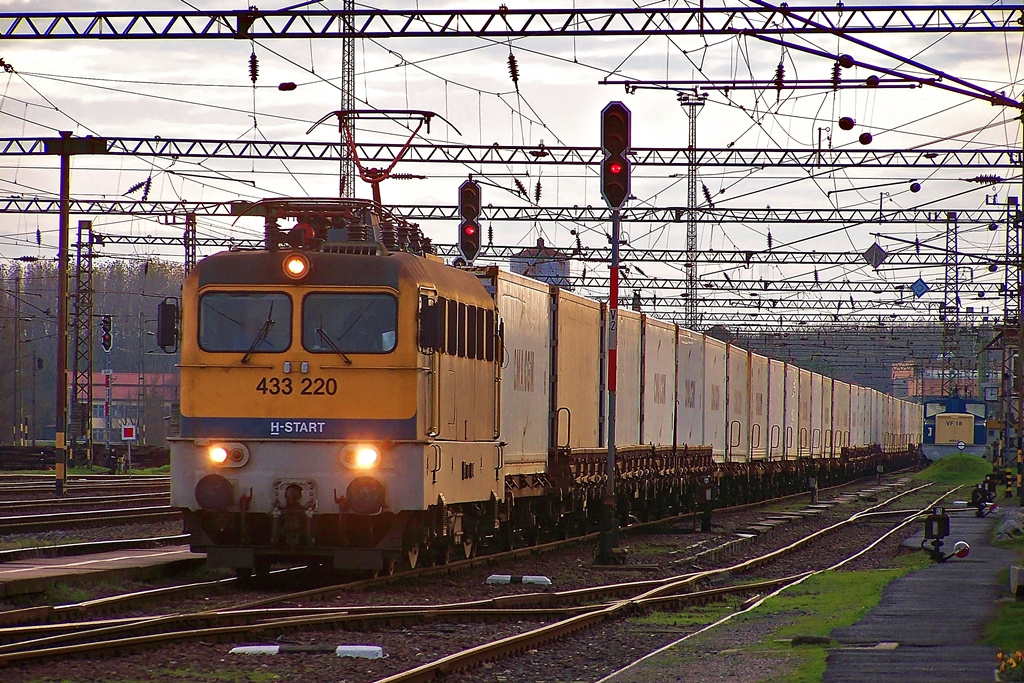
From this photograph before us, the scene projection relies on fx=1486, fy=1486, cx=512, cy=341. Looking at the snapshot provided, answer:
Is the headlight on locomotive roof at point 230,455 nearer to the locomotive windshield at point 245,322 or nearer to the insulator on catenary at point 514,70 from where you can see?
the locomotive windshield at point 245,322

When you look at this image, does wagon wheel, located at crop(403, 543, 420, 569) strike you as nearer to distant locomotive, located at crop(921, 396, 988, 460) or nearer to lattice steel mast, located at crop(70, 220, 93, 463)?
lattice steel mast, located at crop(70, 220, 93, 463)

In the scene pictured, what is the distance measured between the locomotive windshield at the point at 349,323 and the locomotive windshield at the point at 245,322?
233 mm

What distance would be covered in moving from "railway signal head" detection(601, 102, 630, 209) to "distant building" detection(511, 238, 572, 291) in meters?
13.6

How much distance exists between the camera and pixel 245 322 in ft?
50.3

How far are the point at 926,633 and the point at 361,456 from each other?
580cm

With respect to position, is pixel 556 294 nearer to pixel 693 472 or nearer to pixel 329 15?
pixel 329 15

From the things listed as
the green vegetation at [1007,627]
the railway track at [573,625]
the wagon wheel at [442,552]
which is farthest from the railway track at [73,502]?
the green vegetation at [1007,627]

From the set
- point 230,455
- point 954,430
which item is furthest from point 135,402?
point 230,455

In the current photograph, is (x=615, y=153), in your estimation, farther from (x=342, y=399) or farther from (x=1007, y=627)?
(x=1007, y=627)

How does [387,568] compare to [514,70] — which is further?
[514,70]

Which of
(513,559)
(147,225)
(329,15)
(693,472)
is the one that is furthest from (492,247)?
(513,559)

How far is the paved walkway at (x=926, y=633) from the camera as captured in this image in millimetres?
9594

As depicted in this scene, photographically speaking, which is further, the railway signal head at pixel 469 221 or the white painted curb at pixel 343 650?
the railway signal head at pixel 469 221

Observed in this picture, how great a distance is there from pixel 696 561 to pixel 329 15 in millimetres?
9782
